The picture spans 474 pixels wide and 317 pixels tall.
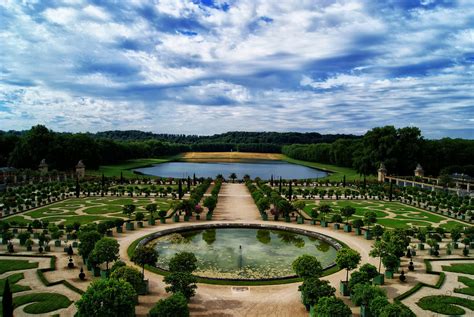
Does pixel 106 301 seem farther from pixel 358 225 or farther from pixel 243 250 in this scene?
pixel 358 225

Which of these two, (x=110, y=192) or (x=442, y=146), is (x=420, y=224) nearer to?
(x=110, y=192)

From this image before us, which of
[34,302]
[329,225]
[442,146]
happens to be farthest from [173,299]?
[442,146]

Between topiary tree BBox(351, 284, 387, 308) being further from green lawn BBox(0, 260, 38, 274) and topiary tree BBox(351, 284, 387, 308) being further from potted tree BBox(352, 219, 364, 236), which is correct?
green lawn BBox(0, 260, 38, 274)

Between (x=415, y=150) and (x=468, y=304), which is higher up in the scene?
(x=415, y=150)

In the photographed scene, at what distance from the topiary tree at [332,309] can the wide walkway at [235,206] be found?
2459 cm

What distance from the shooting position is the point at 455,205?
48.8m

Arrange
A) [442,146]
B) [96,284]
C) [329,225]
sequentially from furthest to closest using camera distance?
1. [442,146]
2. [329,225]
3. [96,284]

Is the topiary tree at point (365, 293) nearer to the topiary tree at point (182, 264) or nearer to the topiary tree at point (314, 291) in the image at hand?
the topiary tree at point (314, 291)

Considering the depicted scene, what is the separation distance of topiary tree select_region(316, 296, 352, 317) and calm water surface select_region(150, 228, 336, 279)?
26.5 ft

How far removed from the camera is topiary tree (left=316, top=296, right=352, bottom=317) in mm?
15602

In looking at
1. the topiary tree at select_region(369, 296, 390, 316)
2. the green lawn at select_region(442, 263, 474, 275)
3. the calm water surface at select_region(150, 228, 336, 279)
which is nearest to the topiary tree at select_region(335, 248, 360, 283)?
the calm water surface at select_region(150, 228, 336, 279)

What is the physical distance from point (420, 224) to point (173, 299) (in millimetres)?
33200

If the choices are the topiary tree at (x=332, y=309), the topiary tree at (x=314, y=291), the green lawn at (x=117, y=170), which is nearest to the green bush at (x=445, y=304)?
the topiary tree at (x=314, y=291)

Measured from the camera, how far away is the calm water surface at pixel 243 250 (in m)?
25.3
